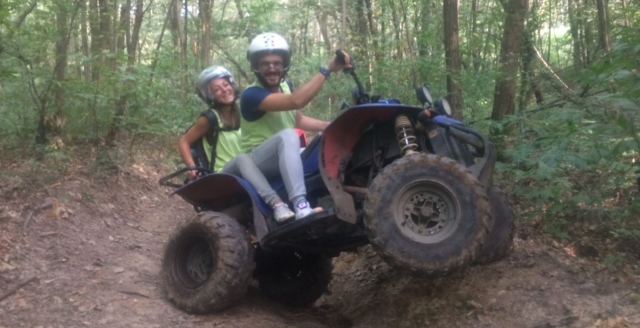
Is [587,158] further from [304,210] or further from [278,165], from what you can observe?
[278,165]

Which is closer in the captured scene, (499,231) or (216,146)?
(499,231)

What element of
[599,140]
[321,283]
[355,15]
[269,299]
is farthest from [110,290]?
[355,15]

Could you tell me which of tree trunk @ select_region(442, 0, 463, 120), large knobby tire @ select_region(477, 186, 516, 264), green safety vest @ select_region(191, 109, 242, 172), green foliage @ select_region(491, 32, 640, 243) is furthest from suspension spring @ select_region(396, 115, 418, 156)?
tree trunk @ select_region(442, 0, 463, 120)

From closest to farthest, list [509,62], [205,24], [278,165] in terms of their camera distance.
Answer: [278,165]
[509,62]
[205,24]

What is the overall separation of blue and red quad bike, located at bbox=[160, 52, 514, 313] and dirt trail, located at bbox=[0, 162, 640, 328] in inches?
10.5

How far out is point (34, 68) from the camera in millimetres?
7219

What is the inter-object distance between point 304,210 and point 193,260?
1.30m

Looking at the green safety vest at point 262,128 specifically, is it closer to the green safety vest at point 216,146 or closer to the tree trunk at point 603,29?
the green safety vest at point 216,146

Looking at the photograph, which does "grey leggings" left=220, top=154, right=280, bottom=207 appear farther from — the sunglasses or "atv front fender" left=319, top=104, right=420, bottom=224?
the sunglasses

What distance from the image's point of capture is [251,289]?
5898 millimetres

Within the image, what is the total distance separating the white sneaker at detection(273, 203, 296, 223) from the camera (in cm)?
448

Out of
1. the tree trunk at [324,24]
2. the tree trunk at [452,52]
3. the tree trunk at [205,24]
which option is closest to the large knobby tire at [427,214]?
the tree trunk at [452,52]

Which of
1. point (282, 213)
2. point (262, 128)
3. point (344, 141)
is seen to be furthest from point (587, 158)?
point (262, 128)

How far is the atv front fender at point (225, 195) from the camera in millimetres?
4652
